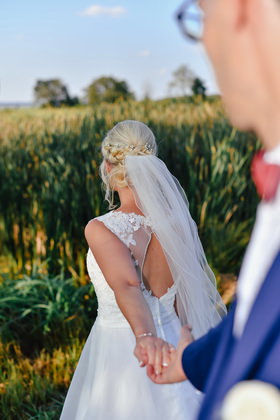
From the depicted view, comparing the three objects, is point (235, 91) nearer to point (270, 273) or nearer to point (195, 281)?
point (270, 273)

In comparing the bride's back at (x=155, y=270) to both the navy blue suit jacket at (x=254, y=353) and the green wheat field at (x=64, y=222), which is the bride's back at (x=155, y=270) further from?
the navy blue suit jacket at (x=254, y=353)

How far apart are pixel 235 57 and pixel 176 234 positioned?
186 centimetres

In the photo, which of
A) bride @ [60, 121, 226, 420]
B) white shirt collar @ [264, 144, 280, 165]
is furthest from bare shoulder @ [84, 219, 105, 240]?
white shirt collar @ [264, 144, 280, 165]

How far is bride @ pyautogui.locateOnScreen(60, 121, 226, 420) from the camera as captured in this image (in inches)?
107

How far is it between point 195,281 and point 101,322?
0.51m

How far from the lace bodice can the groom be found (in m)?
1.65

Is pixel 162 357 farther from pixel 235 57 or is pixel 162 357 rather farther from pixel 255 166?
pixel 235 57

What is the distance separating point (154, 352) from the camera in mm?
1979

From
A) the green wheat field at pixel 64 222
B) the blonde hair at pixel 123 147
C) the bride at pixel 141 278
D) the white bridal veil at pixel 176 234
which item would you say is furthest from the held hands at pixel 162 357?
the green wheat field at pixel 64 222

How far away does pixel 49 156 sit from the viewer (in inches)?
248

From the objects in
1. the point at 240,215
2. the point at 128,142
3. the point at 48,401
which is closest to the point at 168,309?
the point at 128,142

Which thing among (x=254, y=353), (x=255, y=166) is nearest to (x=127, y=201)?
(x=255, y=166)

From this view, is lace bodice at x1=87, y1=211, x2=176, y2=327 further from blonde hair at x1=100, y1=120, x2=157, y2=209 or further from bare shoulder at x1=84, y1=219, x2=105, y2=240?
blonde hair at x1=100, y1=120, x2=157, y2=209

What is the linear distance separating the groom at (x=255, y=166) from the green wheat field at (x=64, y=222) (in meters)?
3.09
